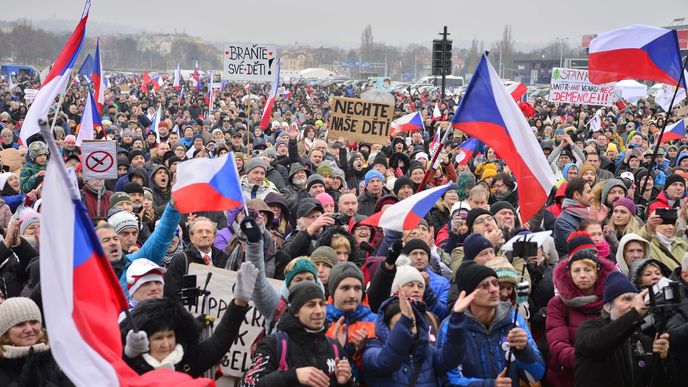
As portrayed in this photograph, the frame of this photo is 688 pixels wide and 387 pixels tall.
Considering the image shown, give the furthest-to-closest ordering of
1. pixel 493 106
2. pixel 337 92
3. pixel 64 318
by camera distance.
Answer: pixel 337 92, pixel 493 106, pixel 64 318

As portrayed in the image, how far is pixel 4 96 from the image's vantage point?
106 feet

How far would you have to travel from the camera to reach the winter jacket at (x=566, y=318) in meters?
5.12

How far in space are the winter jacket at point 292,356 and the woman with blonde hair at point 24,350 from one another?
91 cm

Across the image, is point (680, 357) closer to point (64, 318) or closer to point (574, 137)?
point (64, 318)

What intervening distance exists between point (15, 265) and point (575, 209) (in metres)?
4.64

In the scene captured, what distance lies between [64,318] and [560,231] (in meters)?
5.10

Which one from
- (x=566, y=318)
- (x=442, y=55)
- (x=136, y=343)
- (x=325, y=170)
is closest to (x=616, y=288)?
(x=566, y=318)

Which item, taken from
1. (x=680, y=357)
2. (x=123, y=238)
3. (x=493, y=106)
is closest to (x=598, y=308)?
(x=680, y=357)

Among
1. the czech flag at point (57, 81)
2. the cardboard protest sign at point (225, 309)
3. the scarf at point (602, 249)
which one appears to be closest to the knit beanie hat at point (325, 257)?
the cardboard protest sign at point (225, 309)

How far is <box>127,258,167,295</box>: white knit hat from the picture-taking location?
5.20 m

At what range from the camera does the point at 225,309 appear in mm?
5523

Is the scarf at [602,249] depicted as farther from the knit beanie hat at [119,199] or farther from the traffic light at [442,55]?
the traffic light at [442,55]

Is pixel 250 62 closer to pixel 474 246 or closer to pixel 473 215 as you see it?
pixel 473 215

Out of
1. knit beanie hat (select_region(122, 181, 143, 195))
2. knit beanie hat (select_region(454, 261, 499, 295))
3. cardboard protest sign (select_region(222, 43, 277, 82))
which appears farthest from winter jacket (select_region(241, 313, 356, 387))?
cardboard protest sign (select_region(222, 43, 277, 82))
